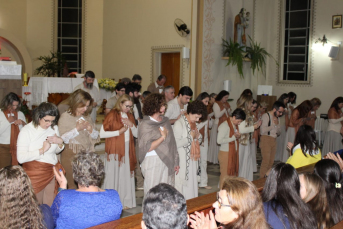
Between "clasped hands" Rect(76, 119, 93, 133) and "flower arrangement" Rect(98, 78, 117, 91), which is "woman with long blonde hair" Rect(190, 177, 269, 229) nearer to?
"clasped hands" Rect(76, 119, 93, 133)

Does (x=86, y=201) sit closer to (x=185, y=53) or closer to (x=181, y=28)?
(x=185, y=53)

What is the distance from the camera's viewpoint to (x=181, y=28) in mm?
11438

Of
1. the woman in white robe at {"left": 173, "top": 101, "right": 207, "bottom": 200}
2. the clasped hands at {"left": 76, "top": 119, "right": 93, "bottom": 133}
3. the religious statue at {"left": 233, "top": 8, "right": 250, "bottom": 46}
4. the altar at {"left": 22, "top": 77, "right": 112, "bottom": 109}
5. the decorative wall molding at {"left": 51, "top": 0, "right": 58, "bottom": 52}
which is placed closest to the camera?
the clasped hands at {"left": 76, "top": 119, "right": 93, "bottom": 133}

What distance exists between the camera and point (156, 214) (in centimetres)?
192

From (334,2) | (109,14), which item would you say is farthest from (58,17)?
(334,2)

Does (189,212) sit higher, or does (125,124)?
(125,124)

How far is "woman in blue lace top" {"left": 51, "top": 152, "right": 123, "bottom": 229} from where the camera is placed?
250cm

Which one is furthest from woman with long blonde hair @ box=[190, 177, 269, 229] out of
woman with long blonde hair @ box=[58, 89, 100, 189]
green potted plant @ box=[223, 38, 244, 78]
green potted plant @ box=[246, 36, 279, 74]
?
green potted plant @ box=[246, 36, 279, 74]

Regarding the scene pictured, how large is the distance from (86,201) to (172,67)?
33.5 ft

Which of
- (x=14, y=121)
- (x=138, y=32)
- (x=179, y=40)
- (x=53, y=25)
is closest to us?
(x=14, y=121)

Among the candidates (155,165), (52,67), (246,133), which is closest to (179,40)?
(52,67)

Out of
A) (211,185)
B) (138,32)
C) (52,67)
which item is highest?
(138,32)

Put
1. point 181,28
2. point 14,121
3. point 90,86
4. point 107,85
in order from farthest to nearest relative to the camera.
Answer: point 181,28, point 107,85, point 90,86, point 14,121

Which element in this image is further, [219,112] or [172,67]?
[172,67]
